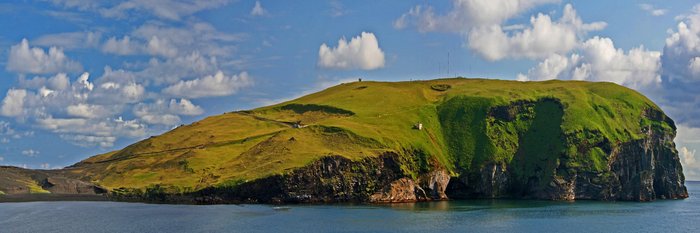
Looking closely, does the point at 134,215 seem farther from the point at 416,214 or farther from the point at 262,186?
the point at 416,214

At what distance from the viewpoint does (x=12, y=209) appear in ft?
594

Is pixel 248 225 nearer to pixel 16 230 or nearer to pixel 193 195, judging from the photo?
pixel 16 230

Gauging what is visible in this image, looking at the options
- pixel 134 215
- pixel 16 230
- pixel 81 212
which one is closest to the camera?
pixel 16 230

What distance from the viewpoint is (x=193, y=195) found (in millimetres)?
198625

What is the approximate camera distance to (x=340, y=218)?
151 meters

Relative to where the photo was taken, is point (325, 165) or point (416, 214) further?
point (325, 165)

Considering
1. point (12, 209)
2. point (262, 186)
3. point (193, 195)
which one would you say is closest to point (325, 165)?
point (262, 186)

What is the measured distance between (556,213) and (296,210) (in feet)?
221

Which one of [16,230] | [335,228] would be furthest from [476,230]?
[16,230]

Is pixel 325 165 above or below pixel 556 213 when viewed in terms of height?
above

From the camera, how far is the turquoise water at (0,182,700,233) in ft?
444

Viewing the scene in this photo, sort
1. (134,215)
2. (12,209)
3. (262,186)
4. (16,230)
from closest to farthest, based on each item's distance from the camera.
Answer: (16,230) → (134,215) → (12,209) → (262,186)

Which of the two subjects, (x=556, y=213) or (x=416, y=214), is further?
(x=556, y=213)

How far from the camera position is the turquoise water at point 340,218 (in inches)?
5330
